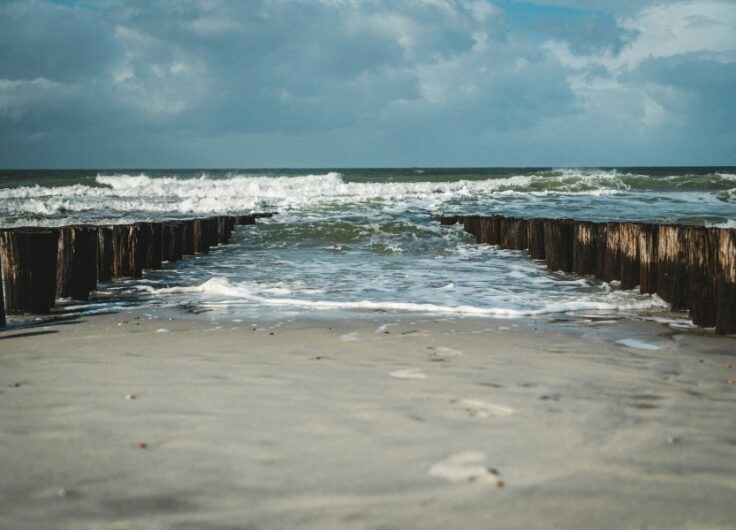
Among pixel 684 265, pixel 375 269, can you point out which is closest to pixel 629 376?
pixel 684 265

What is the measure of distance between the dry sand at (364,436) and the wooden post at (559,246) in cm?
515

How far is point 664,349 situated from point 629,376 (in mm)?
1130

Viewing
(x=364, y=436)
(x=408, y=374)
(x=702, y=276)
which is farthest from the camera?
(x=702, y=276)

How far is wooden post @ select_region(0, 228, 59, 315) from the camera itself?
6434 mm

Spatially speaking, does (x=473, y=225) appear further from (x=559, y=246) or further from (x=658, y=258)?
(x=658, y=258)

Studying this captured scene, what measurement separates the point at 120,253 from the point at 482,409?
23.5 feet

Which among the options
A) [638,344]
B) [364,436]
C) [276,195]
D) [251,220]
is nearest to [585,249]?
[638,344]

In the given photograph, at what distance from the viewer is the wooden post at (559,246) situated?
10078mm

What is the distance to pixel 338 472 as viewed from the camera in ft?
8.54

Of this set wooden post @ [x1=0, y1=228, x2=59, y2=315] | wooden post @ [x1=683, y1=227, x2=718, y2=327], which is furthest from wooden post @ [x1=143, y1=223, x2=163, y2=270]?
wooden post @ [x1=683, y1=227, x2=718, y2=327]

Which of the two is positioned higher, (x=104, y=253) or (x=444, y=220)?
(x=444, y=220)

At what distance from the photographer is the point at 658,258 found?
7359mm

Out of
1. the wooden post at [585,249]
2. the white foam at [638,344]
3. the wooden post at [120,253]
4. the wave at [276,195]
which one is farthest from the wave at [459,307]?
the wave at [276,195]

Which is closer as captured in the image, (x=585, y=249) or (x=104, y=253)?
(x=104, y=253)
